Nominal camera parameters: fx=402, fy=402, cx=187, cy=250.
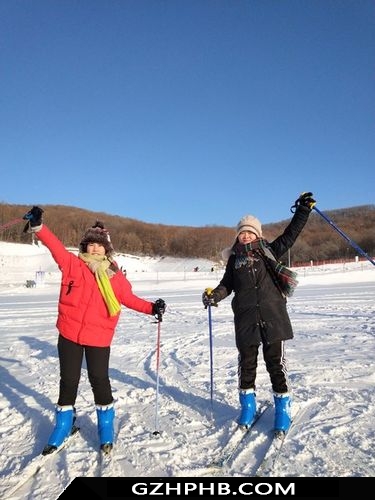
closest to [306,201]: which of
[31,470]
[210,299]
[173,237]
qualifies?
[210,299]

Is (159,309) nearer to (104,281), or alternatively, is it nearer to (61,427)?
(104,281)

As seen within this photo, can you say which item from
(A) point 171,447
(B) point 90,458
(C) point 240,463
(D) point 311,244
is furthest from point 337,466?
(D) point 311,244

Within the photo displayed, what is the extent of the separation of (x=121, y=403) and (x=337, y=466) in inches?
88.1

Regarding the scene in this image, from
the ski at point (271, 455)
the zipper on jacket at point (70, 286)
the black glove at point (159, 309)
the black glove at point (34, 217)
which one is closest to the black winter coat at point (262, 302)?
the black glove at point (159, 309)

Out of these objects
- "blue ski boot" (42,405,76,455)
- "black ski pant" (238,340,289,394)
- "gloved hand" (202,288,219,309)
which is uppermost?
"gloved hand" (202,288,219,309)

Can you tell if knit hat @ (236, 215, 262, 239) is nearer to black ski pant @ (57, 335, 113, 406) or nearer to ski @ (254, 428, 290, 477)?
black ski pant @ (57, 335, 113, 406)

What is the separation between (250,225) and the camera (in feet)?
11.4

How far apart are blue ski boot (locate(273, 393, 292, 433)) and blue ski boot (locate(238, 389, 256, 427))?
220 mm

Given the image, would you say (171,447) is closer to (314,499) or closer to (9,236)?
(314,499)

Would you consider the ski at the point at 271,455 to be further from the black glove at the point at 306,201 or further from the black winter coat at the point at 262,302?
the black glove at the point at 306,201

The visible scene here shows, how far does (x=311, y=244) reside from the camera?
8662cm

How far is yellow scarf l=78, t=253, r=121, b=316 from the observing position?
3102 mm

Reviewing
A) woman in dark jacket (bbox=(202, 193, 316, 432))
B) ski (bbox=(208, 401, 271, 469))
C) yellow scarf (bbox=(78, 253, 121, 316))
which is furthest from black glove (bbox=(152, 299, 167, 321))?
ski (bbox=(208, 401, 271, 469))

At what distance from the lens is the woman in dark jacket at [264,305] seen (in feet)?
10.9
